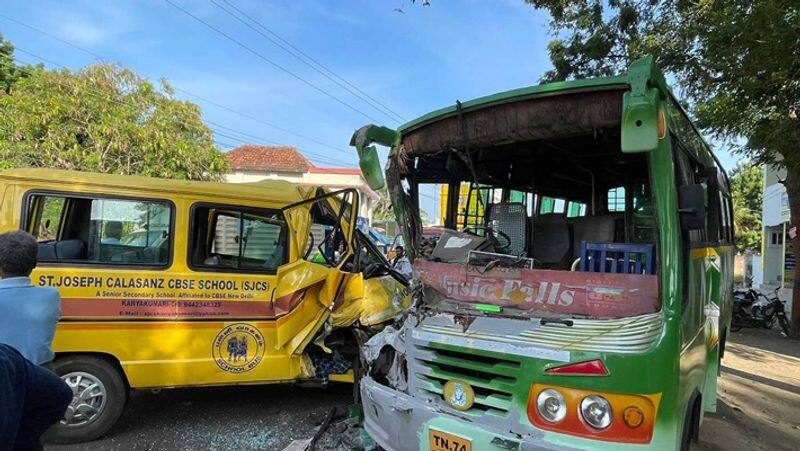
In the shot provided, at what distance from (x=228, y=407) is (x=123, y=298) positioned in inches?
61.8

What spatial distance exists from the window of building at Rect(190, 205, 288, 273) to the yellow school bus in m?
0.01

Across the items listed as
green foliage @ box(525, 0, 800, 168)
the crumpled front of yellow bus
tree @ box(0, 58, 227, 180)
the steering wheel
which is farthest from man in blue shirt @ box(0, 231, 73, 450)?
tree @ box(0, 58, 227, 180)

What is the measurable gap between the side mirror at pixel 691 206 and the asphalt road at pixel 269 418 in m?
2.66

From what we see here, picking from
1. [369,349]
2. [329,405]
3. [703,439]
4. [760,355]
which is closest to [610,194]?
[703,439]

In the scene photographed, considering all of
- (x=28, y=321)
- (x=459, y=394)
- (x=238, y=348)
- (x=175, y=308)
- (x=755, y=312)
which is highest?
(x=28, y=321)

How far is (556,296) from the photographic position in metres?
2.94

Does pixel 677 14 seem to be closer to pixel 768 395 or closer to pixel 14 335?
pixel 768 395

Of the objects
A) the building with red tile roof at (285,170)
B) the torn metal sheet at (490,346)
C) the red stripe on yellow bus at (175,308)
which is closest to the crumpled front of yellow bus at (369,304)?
the red stripe on yellow bus at (175,308)

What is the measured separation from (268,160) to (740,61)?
30.5 metres

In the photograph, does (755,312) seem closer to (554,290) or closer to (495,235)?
(495,235)

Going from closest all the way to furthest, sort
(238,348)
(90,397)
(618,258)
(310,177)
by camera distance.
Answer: (618,258), (90,397), (238,348), (310,177)

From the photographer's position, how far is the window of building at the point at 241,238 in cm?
459

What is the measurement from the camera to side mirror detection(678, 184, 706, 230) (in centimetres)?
256

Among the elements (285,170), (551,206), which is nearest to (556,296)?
(551,206)
